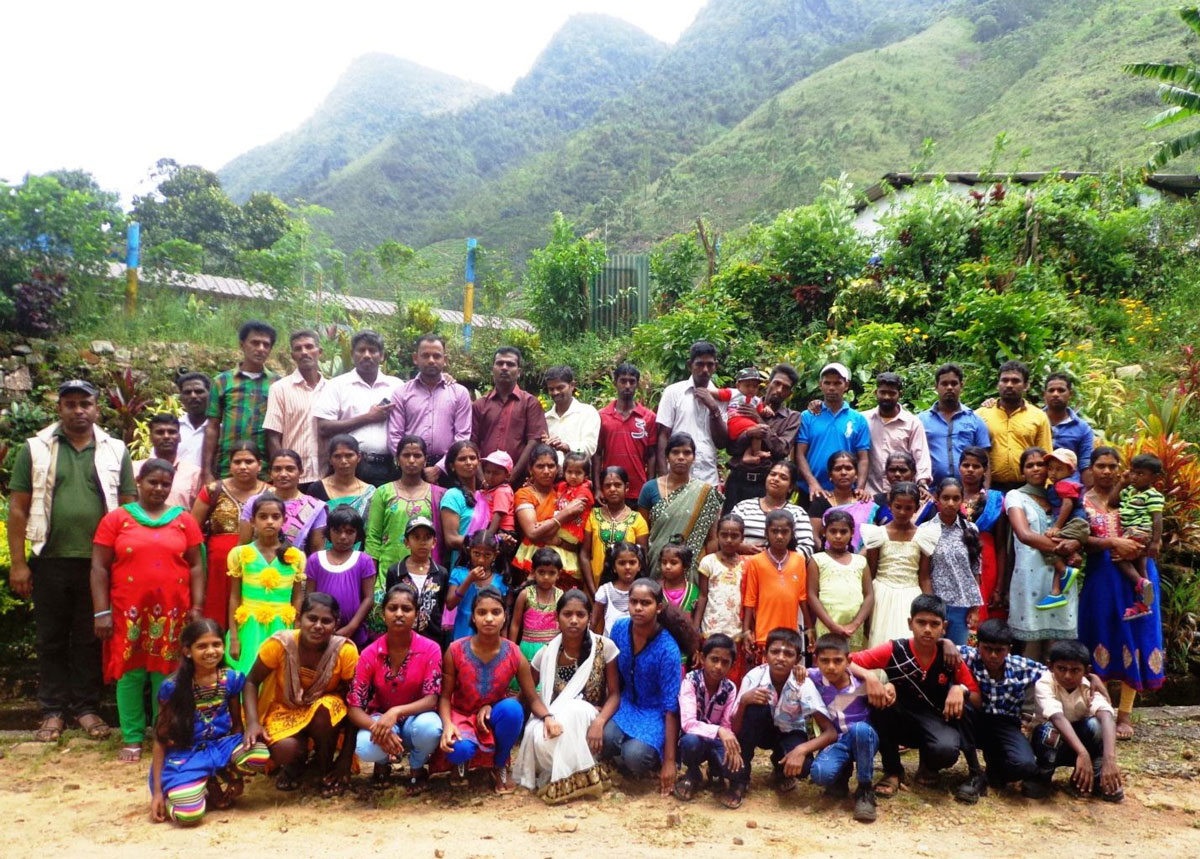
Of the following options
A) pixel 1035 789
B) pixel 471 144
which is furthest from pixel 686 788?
pixel 471 144

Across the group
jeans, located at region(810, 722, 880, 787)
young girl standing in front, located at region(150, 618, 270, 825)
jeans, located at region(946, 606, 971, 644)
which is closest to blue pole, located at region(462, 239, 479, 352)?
young girl standing in front, located at region(150, 618, 270, 825)

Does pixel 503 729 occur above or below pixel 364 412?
below

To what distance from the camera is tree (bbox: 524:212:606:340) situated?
11.7 m

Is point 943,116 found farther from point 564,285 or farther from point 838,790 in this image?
point 838,790

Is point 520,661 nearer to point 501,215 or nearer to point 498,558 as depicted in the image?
point 498,558

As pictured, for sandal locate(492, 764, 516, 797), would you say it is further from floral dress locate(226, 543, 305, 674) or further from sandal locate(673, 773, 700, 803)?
floral dress locate(226, 543, 305, 674)

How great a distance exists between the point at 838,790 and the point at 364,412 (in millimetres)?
3552

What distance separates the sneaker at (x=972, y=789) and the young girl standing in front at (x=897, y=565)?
29.8 inches

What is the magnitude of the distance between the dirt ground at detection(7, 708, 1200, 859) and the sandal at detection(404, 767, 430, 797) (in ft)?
0.17

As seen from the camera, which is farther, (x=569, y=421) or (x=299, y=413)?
(x=569, y=421)

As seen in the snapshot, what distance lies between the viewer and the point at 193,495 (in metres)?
5.18

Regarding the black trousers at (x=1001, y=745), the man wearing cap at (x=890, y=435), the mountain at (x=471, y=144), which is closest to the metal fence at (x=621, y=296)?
the man wearing cap at (x=890, y=435)

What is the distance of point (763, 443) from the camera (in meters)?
5.88

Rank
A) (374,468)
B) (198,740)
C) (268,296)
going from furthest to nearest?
(268,296) < (374,468) < (198,740)
